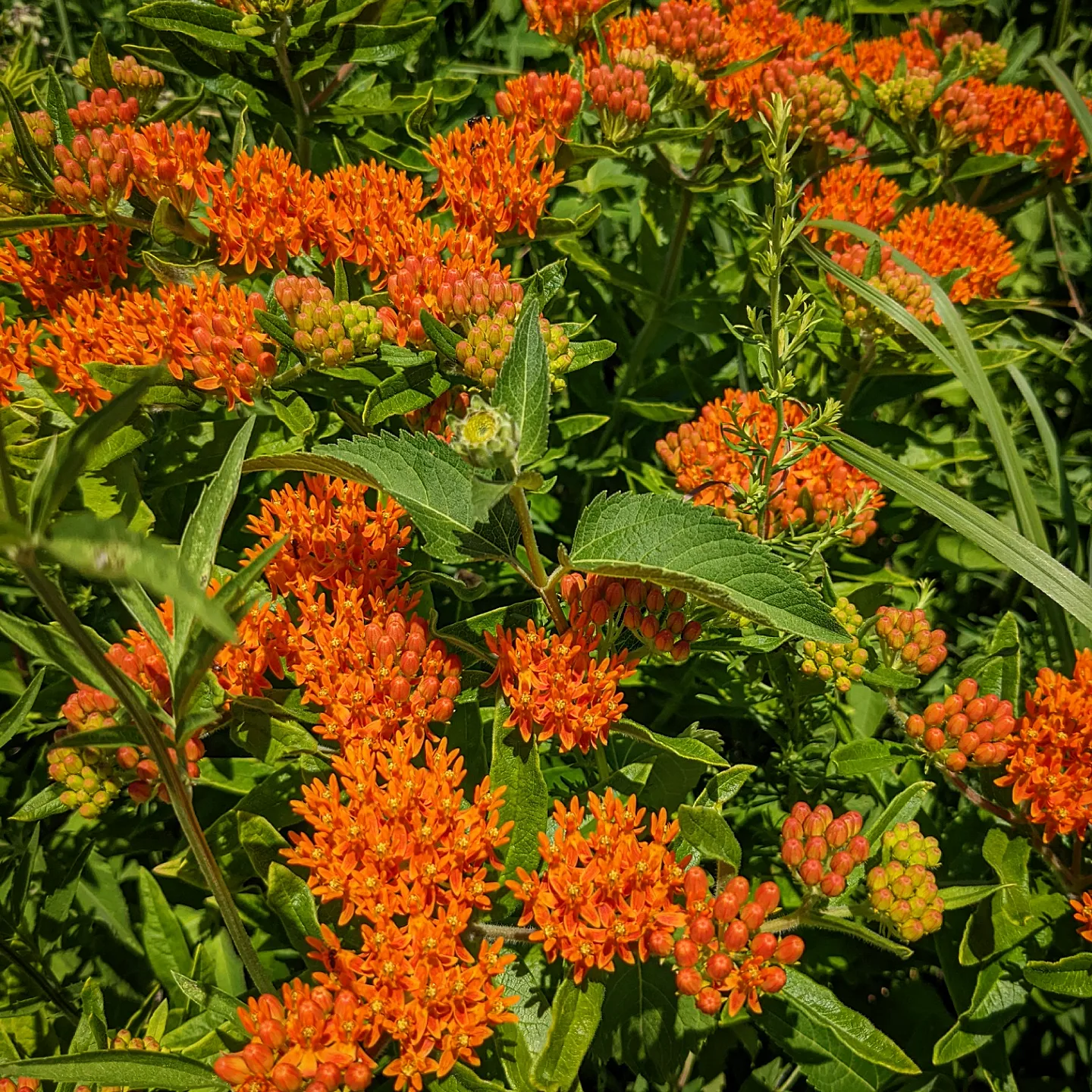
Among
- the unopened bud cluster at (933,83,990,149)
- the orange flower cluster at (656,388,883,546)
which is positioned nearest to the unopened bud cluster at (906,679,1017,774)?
the orange flower cluster at (656,388,883,546)

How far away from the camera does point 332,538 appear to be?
78.6 inches

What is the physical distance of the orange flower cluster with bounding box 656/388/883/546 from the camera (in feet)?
8.09

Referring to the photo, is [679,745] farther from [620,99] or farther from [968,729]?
[620,99]

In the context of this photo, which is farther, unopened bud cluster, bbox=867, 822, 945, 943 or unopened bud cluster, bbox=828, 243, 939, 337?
unopened bud cluster, bbox=828, 243, 939, 337

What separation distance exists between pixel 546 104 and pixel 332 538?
1383 millimetres

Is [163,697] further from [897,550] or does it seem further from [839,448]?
[897,550]

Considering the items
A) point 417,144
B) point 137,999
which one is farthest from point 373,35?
point 137,999

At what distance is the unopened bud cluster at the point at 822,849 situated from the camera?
1.70m

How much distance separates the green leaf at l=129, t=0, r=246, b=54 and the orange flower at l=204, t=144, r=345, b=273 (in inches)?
19.3

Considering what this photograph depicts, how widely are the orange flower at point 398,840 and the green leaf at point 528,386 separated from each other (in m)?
0.56

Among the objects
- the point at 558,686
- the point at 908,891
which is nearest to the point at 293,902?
the point at 558,686

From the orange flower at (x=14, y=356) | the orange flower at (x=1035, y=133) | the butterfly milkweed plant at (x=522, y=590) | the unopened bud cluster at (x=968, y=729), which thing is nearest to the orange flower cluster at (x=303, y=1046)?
the butterfly milkweed plant at (x=522, y=590)

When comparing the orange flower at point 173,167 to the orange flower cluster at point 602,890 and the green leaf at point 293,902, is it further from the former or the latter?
the orange flower cluster at point 602,890

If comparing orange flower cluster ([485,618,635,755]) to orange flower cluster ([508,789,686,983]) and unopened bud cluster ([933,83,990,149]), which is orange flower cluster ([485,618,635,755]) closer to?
orange flower cluster ([508,789,686,983])
